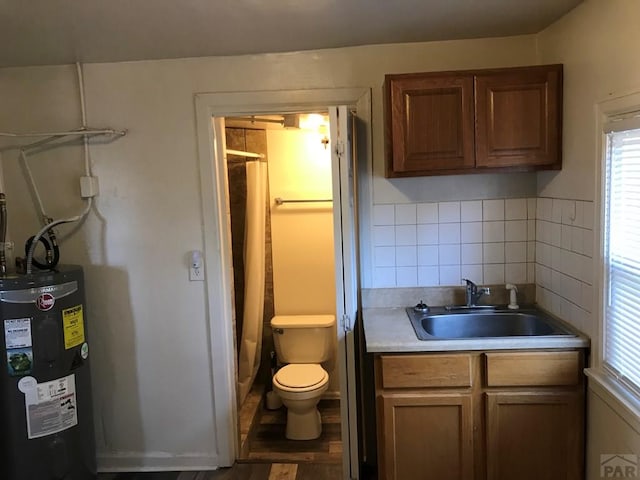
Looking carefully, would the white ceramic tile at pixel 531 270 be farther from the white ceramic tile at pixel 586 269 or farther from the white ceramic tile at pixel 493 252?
the white ceramic tile at pixel 586 269

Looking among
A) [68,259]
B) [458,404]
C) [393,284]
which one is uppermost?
[68,259]

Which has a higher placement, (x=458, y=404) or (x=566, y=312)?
(x=566, y=312)

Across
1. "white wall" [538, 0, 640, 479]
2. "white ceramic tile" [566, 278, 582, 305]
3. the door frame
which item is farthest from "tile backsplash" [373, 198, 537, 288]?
"white ceramic tile" [566, 278, 582, 305]

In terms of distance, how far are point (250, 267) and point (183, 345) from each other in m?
0.92

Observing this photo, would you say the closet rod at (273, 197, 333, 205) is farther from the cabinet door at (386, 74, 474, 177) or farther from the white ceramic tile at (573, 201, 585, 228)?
the white ceramic tile at (573, 201, 585, 228)

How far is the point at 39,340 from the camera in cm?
237

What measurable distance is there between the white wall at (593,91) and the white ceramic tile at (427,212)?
1.82 ft

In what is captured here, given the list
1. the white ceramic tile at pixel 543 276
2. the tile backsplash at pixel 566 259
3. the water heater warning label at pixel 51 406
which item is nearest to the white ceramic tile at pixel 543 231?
the tile backsplash at pixel 566 259

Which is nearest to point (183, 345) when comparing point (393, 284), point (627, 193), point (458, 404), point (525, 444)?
point (393, 284)

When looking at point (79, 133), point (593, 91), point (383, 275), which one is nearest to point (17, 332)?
point (79, 133)

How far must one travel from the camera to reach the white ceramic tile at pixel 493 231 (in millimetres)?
2691

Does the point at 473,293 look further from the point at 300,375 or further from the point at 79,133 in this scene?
A: the point at 79,133

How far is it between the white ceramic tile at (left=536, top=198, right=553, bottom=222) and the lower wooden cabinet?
69 cm

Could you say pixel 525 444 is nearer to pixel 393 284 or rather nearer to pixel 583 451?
pixel 583 451
